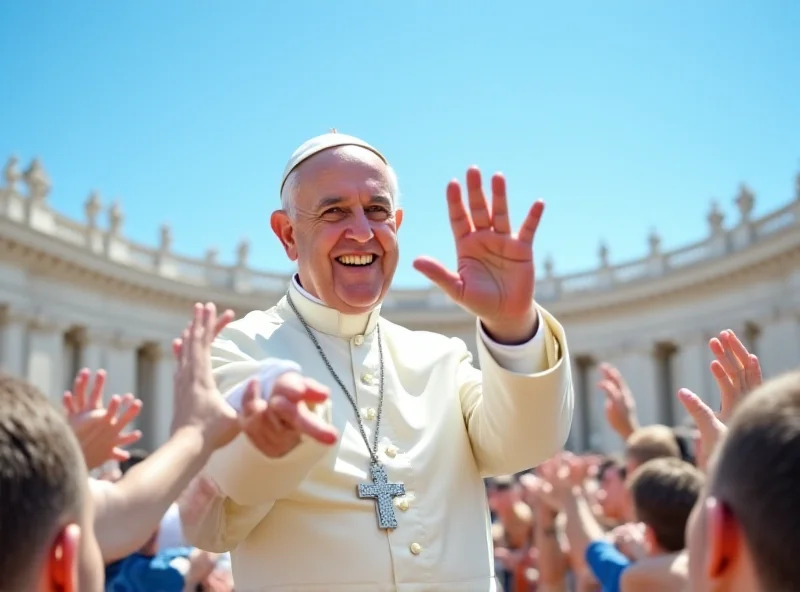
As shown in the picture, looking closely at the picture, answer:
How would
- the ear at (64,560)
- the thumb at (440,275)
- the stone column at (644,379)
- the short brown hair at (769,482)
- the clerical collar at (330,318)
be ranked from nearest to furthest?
the short brown hair at (769,482) → the ear at (64,560) → the thumb at (440,275) → the clerical collar at (330,318) → the stone column at (644,379)

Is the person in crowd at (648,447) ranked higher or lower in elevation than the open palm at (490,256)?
lower

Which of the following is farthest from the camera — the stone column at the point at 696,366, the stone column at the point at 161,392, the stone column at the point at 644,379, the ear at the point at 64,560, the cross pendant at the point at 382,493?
the stone column at the point at 644,379

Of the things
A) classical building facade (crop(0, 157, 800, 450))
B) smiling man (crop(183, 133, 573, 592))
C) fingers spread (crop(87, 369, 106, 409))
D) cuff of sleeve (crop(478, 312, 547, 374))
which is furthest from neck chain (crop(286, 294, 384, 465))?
classical building facade (crop(0, 157, 800, 450))

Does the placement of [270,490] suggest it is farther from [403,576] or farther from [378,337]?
[378,337]

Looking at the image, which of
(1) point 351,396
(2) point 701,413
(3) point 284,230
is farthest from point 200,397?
(2) point 701,413

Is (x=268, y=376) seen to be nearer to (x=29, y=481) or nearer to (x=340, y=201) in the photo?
(x=29, y=481)

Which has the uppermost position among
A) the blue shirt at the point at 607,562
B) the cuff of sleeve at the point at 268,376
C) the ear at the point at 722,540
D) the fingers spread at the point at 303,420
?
the cuff of sleeve at the point at 268,376

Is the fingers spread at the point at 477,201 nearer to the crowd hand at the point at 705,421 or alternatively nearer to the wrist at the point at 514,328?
the wrist at the point at 514,328

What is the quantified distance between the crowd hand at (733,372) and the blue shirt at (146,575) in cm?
307

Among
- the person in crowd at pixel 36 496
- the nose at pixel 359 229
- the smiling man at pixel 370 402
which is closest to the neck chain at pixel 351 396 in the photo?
the smiling man at pixel 370 402

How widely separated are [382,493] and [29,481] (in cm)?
141

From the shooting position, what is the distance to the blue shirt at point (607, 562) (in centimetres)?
459

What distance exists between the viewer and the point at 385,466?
9.34ft

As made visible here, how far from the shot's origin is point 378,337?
3297 mm
